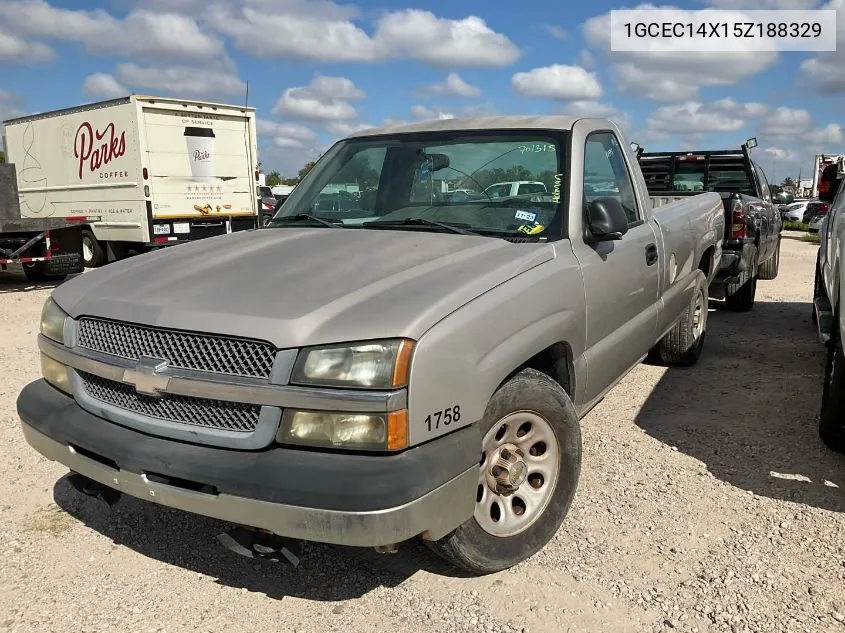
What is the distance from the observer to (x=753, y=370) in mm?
6078

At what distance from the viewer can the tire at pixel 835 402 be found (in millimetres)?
3848

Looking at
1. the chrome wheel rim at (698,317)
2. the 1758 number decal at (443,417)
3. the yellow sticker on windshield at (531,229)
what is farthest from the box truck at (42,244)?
the 1758 number decal at (443,417)

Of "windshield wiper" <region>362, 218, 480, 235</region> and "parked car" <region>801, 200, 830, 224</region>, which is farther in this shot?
"parked car" <region>801, 200, 830, 224</region>

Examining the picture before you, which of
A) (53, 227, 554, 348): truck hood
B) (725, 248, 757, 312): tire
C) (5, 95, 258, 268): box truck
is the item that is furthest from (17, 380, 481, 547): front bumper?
(5, 95, 258, 268): box truck

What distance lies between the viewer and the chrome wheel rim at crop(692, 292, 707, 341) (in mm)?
5996

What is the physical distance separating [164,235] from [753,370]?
34.9 feet

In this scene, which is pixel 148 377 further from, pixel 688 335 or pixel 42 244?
pixel 42 244

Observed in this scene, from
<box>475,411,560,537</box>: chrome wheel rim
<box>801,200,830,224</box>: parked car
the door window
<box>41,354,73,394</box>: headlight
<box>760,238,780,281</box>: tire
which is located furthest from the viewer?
<box>801,200,830,224</box>: parked car

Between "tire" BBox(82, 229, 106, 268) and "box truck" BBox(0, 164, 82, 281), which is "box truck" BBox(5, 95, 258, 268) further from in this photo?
"box truck" BBox(0, 164, 82, 281)

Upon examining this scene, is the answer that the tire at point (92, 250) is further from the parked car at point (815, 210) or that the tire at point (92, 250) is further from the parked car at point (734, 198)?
the parked car at point (815, 210)

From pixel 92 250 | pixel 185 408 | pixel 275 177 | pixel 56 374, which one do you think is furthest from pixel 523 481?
pixel 275 177

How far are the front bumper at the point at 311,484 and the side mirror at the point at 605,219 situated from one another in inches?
55.5

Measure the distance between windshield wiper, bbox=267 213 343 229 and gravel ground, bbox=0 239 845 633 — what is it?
5.36ft

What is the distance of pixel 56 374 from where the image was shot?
117 inches
